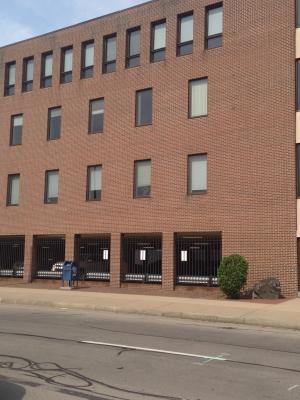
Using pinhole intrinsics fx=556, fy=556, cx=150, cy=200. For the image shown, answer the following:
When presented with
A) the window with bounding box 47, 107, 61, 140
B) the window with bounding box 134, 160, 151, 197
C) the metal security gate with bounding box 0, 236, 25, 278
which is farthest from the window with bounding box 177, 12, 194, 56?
the metal security gate with bounding box 0, 236, 25, 278

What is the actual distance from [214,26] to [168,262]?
32.9 ft

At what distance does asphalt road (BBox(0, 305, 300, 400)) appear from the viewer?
274 inches

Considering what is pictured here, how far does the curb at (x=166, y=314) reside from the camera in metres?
13.6

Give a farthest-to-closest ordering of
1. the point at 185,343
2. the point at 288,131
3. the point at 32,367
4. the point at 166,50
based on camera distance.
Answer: the point at 166,50, the point at 288,131, the point at 185,343, the point at 32,367

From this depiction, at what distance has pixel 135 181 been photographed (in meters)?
24.5

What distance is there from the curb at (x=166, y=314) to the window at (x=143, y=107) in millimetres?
9610

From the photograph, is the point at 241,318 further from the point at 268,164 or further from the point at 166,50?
the point at 166,50

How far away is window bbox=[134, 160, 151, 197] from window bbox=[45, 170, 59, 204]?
4760mm

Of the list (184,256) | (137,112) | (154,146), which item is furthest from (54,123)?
(184,256)

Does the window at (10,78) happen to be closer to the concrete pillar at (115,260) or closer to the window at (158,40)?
the window at (158,40)

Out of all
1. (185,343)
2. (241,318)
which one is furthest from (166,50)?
(185,343)

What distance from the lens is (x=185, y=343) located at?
35.3ft

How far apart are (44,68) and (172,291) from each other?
45.0 ft

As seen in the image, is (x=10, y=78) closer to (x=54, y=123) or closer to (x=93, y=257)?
(x=54, y=123)
